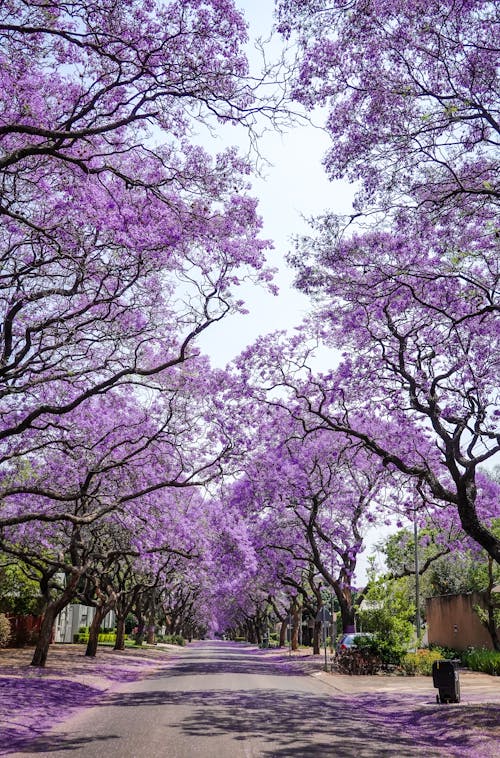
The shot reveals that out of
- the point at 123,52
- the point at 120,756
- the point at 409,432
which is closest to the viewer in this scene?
the point at 120,756

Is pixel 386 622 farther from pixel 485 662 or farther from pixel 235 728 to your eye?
pixel 235 728

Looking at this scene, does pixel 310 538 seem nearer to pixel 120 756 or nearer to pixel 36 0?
pixel 120 756

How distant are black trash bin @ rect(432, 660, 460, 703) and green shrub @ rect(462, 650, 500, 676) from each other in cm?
908

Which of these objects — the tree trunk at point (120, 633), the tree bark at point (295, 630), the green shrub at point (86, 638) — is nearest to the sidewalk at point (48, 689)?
the tree trunk at point (120, 633)

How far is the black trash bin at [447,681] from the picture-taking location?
15.2m

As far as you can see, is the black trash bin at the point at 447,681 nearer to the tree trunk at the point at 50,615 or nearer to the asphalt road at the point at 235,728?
the asphalt road at the point at 235,728

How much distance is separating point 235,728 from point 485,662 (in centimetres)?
1637

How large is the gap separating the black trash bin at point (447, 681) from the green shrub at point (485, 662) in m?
9.08

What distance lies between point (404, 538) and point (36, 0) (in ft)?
123

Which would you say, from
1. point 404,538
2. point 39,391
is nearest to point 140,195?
point 39,391

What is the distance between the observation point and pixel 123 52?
9219 millimetres

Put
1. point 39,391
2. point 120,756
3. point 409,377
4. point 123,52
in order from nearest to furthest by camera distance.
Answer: point 120,756 < point 123,52 < point 409,377 < point 39,391

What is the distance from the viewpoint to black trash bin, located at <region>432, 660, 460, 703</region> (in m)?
15.2

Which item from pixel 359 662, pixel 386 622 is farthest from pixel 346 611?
pixel 359 662
